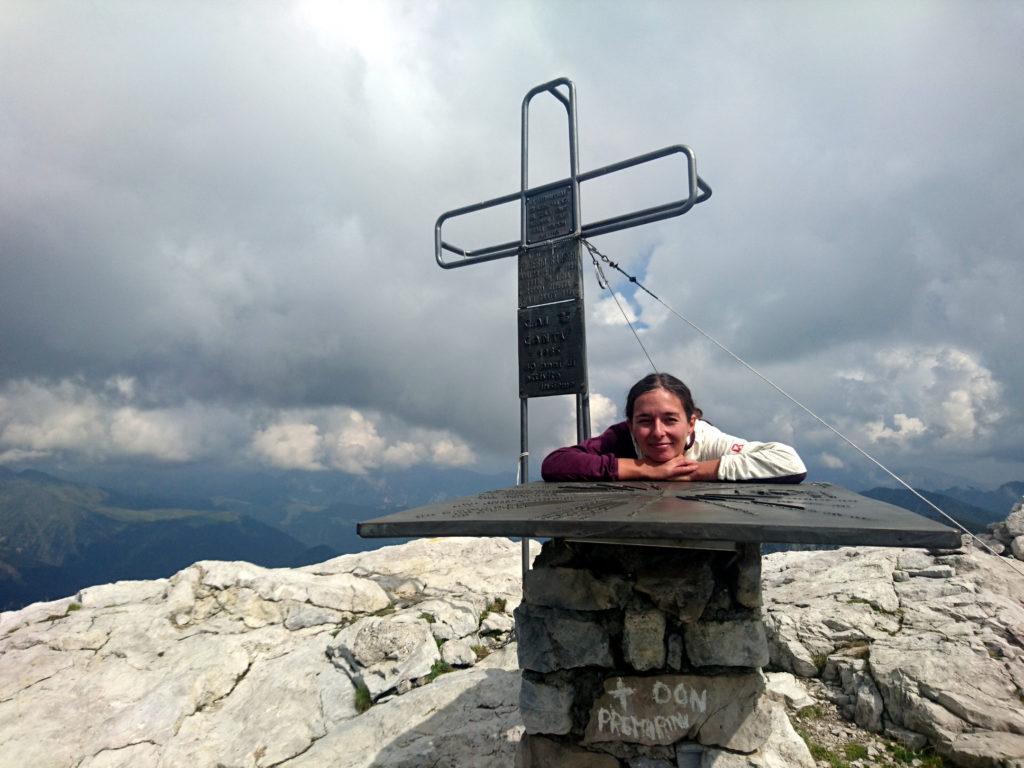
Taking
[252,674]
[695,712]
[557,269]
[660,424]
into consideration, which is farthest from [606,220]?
[252,674]

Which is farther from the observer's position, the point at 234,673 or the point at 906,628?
the point at 234,673

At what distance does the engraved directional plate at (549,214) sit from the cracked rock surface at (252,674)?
5.67 meters

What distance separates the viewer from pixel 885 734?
480 cm

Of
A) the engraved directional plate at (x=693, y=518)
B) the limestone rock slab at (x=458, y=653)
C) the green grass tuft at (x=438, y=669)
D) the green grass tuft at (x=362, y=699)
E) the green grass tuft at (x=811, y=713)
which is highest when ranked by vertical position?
the engraved directional plate at (x=693, y=518)

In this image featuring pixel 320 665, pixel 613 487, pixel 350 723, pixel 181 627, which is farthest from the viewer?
pixel 181 627

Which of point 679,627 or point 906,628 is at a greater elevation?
point 679,627

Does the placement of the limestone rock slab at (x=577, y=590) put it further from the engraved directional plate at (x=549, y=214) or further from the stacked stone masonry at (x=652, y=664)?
the engraved directional plate at (x=549, y=214)

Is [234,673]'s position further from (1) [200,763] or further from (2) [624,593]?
(2) [624,593]

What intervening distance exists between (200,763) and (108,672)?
2855 millimetres

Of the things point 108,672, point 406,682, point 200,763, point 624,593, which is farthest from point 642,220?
point 108,672

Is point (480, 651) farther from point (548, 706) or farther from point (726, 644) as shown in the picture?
point (726, 644)

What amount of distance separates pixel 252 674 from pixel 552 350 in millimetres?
6342

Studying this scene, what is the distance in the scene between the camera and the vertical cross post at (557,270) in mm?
6223

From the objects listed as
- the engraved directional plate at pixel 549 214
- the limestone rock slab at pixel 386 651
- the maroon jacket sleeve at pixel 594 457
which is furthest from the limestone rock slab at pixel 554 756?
the engraved directional plate at pixel 549 214
